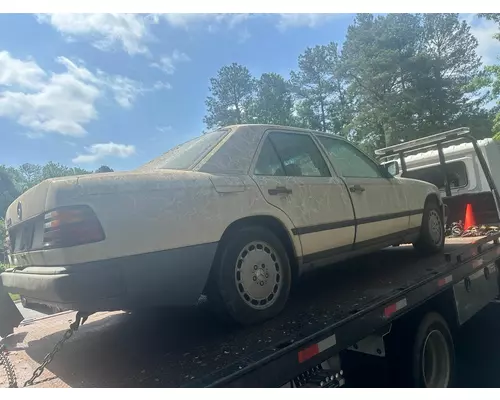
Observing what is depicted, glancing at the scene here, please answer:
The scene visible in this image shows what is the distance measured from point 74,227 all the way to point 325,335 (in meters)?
1.43

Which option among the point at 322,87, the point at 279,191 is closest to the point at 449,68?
the point at 322,87

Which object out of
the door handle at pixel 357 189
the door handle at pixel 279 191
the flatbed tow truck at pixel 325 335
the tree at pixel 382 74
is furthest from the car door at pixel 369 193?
the tree at pixel 382 74

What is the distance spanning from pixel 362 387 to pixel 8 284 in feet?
7.77

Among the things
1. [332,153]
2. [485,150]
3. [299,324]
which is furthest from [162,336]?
[485,150]

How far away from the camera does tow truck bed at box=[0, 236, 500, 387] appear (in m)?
1.93

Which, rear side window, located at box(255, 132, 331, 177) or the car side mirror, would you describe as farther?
the car side mirror

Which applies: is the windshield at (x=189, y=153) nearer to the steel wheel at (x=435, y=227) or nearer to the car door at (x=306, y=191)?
the car door at (x=306, y=191)

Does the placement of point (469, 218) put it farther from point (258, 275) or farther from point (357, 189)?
point (258, 275)

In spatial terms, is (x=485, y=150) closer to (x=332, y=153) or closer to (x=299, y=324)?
(x=332, y=153)

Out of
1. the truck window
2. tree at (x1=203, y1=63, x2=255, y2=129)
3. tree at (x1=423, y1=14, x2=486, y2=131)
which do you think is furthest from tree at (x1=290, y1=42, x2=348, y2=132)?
the truck window

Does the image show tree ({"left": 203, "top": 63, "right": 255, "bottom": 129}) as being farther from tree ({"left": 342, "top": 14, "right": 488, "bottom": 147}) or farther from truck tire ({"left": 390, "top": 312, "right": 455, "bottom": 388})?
tree ({"left": 342, "top": 14, "right": 488, "bottom": 147})

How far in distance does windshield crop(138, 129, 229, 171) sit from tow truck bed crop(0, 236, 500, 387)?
3.41 feet

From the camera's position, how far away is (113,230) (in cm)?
200

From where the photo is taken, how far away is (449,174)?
699 centimetres
